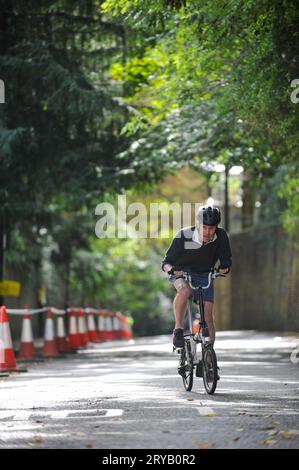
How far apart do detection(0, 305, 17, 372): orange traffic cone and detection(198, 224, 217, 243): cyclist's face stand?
5990mm

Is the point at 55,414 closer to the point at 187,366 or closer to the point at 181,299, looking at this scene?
the point at 181,299

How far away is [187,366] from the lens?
12664 mm

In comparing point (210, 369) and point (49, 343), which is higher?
point (210, 369)

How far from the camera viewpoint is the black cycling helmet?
1224 cm

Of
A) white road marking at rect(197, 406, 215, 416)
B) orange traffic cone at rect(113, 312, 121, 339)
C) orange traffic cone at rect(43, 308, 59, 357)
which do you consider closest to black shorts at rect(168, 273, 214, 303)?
white road marking at rect(197, 406, 215, 416)

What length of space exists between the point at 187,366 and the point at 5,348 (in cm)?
573

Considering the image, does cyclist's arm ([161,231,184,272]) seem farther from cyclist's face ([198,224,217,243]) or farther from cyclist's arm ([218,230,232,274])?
cyclist's arm ([218,230,232,274])

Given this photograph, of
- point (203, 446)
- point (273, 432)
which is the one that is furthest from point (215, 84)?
point (203, 446)

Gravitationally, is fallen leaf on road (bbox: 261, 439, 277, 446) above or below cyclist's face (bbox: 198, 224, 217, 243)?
below

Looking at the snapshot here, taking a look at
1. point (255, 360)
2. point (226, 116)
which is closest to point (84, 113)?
point (226, 116)

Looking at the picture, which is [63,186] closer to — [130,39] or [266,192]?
[130,39]

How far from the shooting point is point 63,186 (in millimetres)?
24219

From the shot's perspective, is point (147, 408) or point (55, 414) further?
point (147, 408)

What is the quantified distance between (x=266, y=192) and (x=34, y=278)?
732 centimetres
